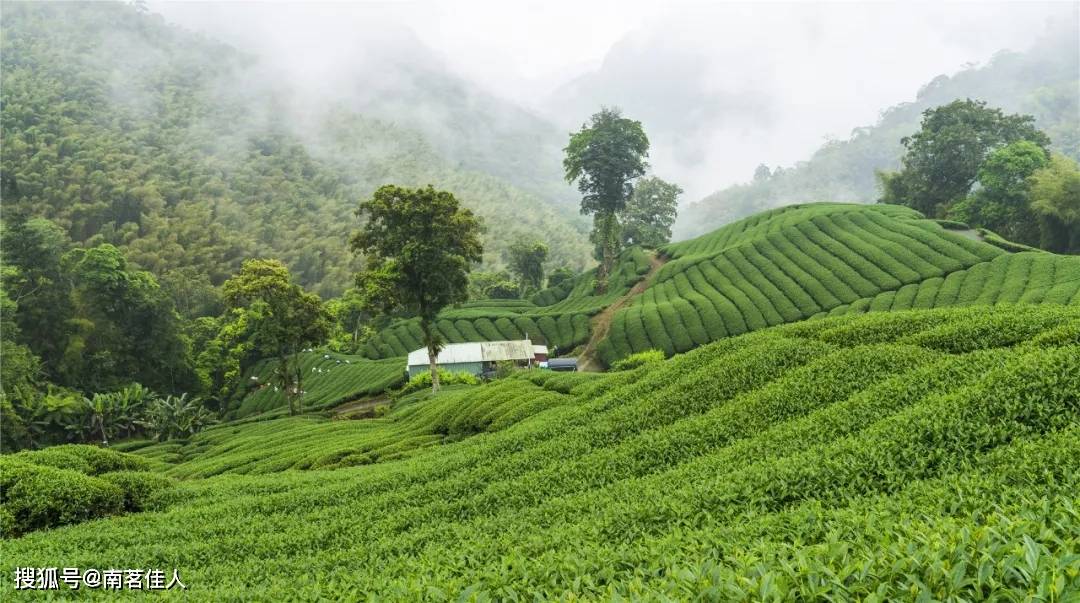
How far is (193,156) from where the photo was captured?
11469 cm

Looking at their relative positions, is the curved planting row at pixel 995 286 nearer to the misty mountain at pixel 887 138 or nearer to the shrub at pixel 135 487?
the shrub at pixel 135 487

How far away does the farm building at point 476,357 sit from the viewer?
40531mm

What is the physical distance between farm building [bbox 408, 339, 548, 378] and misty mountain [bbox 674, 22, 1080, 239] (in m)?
140

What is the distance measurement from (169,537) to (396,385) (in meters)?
30.4

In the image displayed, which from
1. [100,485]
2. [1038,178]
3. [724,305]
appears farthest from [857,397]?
[1038,178]

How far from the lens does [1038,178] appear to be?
38.5m

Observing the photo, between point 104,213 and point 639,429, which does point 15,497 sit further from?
point 104,213

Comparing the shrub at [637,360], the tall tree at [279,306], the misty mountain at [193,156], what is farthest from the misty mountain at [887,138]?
the tall tree at [279,306]

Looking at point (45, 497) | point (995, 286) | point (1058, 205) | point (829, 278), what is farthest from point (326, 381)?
point (1058, 205)

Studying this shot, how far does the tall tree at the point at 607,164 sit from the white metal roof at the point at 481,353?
544 inches

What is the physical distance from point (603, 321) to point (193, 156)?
10610cm

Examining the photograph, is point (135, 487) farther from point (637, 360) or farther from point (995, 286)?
point (995, 286)

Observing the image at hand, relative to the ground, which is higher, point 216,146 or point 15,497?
point 216,146

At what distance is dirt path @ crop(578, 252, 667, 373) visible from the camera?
Answer: 3872cm
